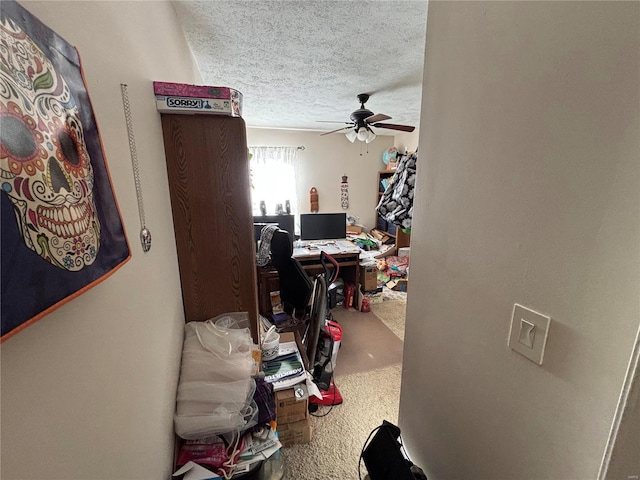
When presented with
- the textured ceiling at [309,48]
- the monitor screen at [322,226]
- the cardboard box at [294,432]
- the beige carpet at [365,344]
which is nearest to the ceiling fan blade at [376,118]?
the textured ceiling at [309,48]

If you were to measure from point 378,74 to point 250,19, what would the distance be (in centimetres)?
118

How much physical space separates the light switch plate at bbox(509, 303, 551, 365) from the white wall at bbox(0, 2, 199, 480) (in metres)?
0.92

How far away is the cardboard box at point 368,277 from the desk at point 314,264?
16cm

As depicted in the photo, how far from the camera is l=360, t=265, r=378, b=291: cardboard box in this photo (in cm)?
319

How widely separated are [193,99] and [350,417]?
200cm

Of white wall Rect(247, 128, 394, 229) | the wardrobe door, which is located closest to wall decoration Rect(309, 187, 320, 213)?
white wall Rect(247, 128, 394, 229)

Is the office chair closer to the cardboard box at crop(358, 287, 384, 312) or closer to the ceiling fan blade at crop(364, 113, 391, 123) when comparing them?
the cardboard box at crop(358, 287, 384, 312)

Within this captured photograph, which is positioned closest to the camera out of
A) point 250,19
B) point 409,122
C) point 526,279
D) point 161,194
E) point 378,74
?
point 526,279

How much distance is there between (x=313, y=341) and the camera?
1847 mm

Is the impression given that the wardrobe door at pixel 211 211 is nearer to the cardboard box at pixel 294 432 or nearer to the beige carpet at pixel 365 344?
the cardboard box at pixel 294 432

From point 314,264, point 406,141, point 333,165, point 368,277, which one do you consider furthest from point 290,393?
point 406,141

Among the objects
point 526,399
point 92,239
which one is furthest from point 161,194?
point 526,399

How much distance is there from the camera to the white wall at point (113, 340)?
36cm

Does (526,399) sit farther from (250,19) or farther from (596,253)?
(250,19)
